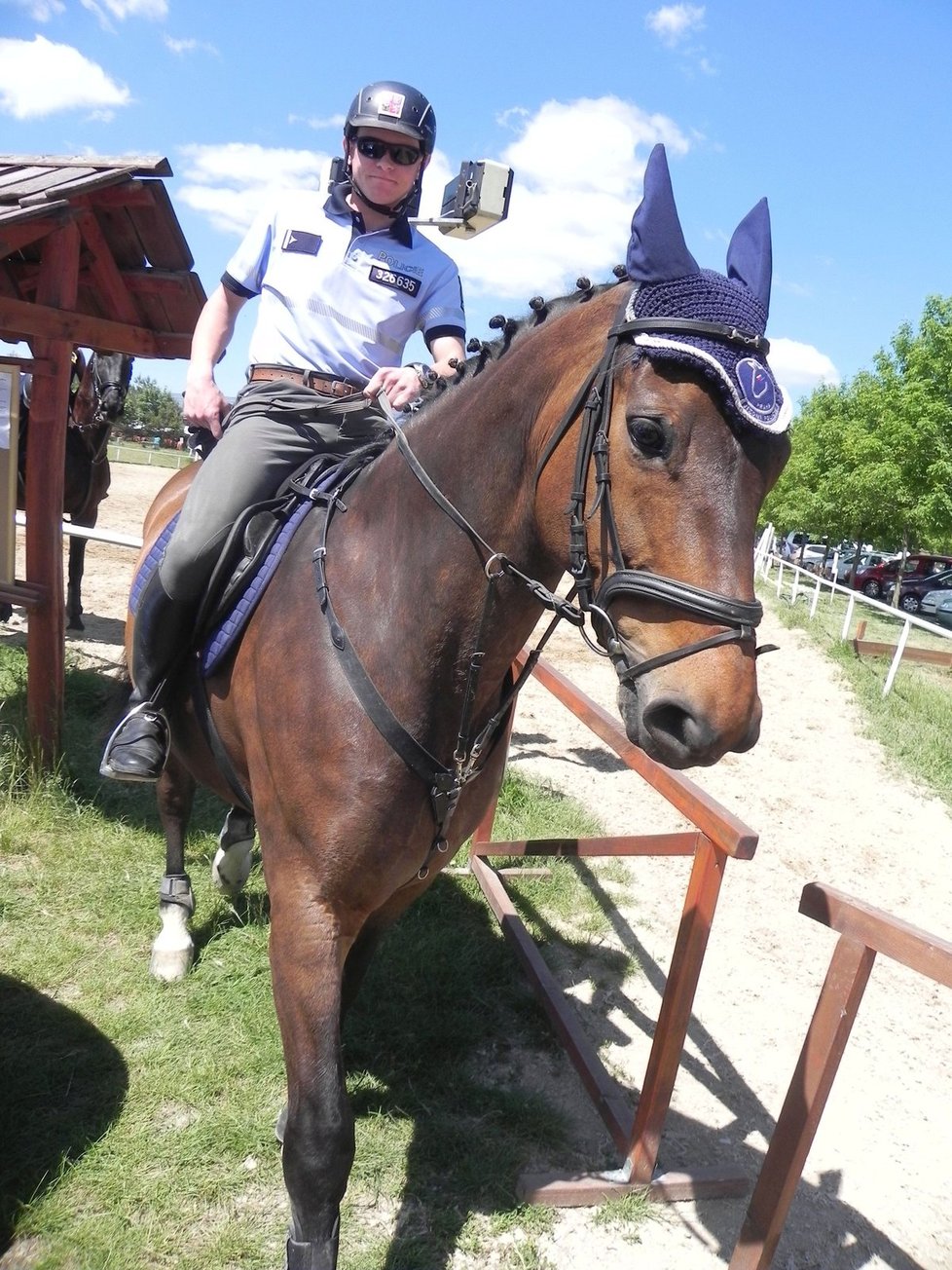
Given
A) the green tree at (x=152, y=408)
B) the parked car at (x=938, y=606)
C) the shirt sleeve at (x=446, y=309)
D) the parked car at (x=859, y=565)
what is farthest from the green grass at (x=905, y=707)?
the green tree at (x=152, y=408)

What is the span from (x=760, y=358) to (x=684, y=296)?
0.22 meters

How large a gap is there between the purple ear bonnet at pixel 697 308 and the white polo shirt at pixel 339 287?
135 cm

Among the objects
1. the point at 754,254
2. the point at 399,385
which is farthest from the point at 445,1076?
the point at 754,254

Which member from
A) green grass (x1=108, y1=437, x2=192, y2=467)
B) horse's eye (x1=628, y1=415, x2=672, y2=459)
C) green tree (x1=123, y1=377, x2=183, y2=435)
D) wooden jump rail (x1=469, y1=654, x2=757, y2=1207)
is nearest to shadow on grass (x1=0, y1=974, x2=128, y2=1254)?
wooden jump rail (x1=469, y1=654, x2=757, y2=1207)

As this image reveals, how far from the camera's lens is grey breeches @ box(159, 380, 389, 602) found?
9.48ft

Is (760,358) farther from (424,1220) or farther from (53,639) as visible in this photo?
(53,639)

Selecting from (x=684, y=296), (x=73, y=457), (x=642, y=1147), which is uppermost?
(x=684, y=296)

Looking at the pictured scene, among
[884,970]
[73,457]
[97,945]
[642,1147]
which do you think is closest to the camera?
[642,1147]

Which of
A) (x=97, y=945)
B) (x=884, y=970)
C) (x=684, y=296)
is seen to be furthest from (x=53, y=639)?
(x=884, y=970)

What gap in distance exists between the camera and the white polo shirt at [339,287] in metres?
3.10

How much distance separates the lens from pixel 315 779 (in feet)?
8.02

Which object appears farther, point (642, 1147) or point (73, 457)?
point (73, 457)

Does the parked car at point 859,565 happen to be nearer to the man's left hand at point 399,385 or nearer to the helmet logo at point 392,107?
the helmet logo at point 392,107

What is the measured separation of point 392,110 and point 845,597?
1253 inches
